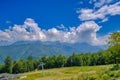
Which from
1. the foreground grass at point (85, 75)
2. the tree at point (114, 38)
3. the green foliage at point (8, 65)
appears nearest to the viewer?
the foreground grass at point (85, 75)

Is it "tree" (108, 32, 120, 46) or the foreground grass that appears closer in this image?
the foreground grass

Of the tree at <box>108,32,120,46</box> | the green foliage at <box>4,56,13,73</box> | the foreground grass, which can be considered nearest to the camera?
the foreground grass

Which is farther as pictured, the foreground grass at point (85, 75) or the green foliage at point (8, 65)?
the green foliage at point (8, 65)

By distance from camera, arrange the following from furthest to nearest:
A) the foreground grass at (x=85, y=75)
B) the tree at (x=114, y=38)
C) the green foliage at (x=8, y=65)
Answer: the green foliage at (x=8, y=65) → the tree at (x=114, y=38) → the foreground grass at (x=85, y=75)

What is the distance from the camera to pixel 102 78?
3009 cm

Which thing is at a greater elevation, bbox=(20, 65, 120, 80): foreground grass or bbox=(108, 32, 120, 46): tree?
bbox=(108, 32, 120, 46): tree

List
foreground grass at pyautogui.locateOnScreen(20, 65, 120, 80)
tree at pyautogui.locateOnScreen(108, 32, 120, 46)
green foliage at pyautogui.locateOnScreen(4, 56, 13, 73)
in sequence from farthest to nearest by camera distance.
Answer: green foliage at pyautogui.locateOnScreen(4, 56, 13, 73), tree at pyautogui.locateOnScreen(108, 32, 120, 46), foreground grass at pyautogui.locateOnScreen(20, 65, 120, 80)

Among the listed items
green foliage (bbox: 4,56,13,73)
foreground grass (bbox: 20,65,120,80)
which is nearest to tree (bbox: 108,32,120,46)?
foreground grass (bbox: 20,65,120,80)

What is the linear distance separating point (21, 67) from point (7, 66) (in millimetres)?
9458

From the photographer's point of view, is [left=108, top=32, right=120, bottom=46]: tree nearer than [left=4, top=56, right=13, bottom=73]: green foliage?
Yes

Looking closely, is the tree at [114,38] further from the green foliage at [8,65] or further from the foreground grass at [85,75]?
the green foliage at [8,65]

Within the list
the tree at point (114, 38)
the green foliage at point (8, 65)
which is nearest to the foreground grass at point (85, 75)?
the tree at point (114, 38)

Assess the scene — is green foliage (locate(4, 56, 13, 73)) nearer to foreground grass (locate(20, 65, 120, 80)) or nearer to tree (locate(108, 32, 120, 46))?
foreground grass (locate(20, 65, 120, 80))

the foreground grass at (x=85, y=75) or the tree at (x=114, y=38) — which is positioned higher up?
the tree at (x=114, y=38)
